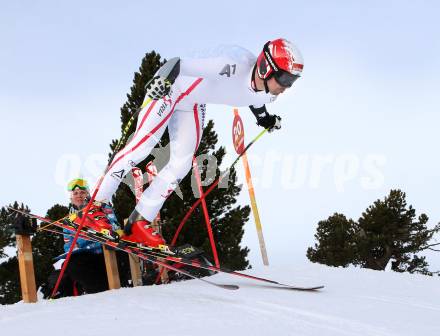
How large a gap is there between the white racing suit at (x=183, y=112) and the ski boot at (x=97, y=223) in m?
0.18

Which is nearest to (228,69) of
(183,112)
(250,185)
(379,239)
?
(183,112)

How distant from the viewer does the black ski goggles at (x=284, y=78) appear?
423cm

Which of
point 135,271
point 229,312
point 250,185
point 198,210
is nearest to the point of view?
point 229,312

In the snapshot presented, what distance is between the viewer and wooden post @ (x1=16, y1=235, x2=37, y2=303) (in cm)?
409

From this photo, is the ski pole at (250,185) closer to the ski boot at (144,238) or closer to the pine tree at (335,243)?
→ the ski boot at (144,238)

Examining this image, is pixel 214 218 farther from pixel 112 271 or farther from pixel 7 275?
pixel 112 271

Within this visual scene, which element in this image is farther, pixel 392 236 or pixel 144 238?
pixel 392 236

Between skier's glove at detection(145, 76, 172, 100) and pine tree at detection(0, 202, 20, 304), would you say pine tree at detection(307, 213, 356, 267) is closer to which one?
pine tree at detection(0, 202, 20, 304)

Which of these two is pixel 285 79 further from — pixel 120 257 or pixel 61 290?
pixel 61 290

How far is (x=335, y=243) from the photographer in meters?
26.9

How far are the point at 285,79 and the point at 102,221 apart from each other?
7.31ft

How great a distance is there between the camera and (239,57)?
4441mm

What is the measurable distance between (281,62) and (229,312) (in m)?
2.17

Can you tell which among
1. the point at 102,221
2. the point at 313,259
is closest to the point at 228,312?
the point at 102,221
